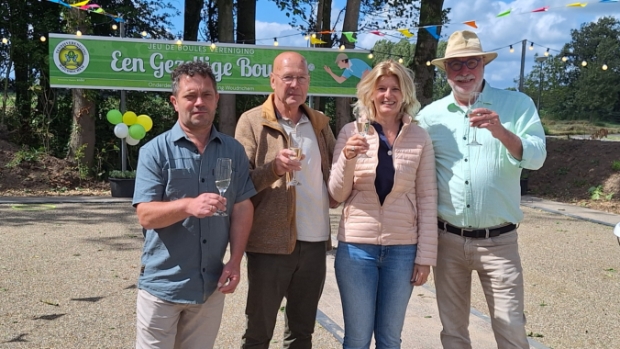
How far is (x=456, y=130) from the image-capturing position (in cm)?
316

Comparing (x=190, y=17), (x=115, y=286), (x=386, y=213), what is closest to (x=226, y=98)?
(x=190, y=17)

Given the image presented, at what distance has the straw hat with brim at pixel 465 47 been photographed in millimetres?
3113

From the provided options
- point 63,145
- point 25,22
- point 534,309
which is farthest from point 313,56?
point 534,309

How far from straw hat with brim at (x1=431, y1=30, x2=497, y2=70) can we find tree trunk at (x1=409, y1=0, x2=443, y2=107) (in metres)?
10.9

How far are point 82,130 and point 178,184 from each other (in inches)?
469

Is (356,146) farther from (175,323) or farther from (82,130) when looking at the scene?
(82,130)

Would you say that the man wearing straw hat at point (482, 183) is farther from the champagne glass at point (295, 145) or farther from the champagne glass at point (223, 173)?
the champagne glass at point (223, 173)

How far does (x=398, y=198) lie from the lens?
3025mm

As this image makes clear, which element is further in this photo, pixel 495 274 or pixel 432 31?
pixel 432 31

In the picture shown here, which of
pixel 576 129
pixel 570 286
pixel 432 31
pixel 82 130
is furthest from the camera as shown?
pixel 576 129

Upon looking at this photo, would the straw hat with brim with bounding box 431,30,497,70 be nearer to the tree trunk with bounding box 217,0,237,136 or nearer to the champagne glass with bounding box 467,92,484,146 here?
the champagne glass with bounding box 467,92,484,146

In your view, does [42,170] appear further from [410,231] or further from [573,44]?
[573,44]

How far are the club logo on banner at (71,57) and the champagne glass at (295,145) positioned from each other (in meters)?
10.3

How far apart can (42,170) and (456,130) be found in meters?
12.1
